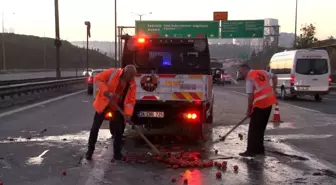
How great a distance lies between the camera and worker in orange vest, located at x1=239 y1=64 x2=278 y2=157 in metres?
8.18

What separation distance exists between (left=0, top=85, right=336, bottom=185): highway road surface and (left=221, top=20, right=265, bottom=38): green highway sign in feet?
104

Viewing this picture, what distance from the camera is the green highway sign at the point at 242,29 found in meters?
43.8

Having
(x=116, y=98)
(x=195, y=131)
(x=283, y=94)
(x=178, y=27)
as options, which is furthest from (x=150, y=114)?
(x=178, y=27)

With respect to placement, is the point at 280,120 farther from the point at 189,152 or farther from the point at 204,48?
the point at 189,152

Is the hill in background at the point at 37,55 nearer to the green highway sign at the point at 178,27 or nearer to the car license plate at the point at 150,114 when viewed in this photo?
the green highway sign at the point at 178,27

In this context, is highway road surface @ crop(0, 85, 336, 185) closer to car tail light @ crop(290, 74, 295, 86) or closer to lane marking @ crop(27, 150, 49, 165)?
lane marking @ crop(27, 150, 49, 165)

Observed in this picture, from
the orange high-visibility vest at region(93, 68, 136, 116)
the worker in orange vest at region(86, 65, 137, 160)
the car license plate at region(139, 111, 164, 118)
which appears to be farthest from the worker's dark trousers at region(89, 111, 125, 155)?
the car license plate at region(139, 111, 164, 118)

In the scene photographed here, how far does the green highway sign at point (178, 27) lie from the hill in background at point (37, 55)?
63143mm

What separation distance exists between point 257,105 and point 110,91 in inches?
107

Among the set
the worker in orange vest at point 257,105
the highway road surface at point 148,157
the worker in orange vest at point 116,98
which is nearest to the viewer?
the highway road surface at point 148,157

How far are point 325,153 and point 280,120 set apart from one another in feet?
17.2

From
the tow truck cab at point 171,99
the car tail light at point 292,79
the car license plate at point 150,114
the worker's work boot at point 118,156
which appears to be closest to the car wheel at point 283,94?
the car tail light at point 292,79

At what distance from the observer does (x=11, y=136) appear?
10.1m

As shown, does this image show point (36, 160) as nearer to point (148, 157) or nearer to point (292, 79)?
point (148, 157)
